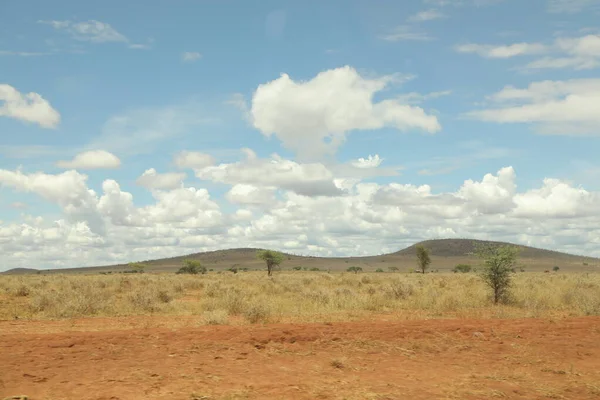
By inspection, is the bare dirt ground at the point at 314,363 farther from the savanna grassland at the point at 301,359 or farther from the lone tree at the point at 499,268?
the lone tree at the point at 499,268

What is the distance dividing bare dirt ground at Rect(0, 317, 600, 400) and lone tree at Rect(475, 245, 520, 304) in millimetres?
9091

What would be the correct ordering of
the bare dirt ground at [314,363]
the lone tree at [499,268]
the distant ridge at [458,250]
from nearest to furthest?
the bare dirt ground at [314,363] → the lone tree at [499,268] → the distant ridge at [458,250]

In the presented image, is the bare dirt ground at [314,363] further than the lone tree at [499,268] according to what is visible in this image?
No

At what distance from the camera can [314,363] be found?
10898 mm

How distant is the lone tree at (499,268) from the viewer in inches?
942

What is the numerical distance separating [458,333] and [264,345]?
547cm

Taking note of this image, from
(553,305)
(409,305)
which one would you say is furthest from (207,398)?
(553,305)

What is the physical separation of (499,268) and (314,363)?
53.3ft

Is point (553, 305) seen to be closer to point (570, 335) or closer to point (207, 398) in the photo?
point (570, 335)

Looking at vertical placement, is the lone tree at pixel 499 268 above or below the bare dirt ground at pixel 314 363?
above

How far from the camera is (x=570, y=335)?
13.8 metres

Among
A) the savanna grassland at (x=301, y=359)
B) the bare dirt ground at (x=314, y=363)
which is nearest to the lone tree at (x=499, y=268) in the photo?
the savanna grassland at (x=301, y=359)

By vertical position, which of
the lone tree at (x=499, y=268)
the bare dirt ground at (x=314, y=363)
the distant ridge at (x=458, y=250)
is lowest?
the bare dirt ground at (x=314, y=363)

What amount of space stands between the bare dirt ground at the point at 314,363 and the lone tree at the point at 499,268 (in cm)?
909
